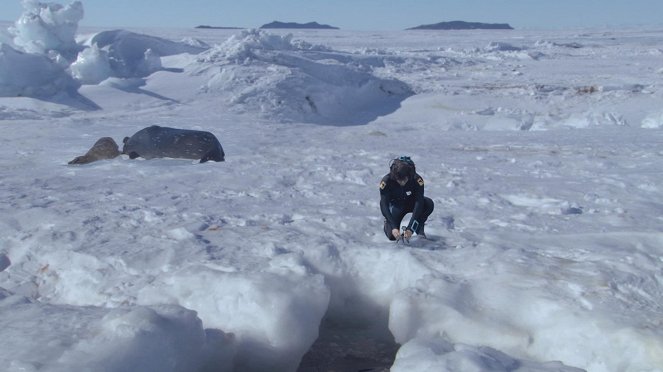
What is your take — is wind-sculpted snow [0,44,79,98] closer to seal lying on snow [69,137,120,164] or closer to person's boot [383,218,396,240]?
seal lying on snow [69,137,120,164]

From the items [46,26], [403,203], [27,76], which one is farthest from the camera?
[46,26]

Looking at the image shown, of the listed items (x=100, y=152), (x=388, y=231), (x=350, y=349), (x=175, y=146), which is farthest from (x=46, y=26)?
(x=350, y=349)

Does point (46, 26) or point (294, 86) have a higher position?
point (46, 26)

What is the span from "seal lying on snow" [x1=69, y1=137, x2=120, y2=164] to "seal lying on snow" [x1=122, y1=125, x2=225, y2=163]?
0.15 metres

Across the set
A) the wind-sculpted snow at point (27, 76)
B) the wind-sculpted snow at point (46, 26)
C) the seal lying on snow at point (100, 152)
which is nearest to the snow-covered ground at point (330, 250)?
the seal lying on snow at point (100, 152)

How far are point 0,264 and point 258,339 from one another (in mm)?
2024

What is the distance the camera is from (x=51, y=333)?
286 centimetres

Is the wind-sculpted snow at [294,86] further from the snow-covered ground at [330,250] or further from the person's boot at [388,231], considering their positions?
the person's boot at [388,231]

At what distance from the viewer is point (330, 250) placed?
428 cm

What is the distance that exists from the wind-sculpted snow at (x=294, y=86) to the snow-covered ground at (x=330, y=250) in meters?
1.23

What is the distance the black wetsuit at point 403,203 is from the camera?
427 centimetres

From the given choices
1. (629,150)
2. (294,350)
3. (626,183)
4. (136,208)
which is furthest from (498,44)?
(294,350)

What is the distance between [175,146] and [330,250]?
4.06 meters

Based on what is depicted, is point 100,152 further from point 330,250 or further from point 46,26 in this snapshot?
point 46,26
